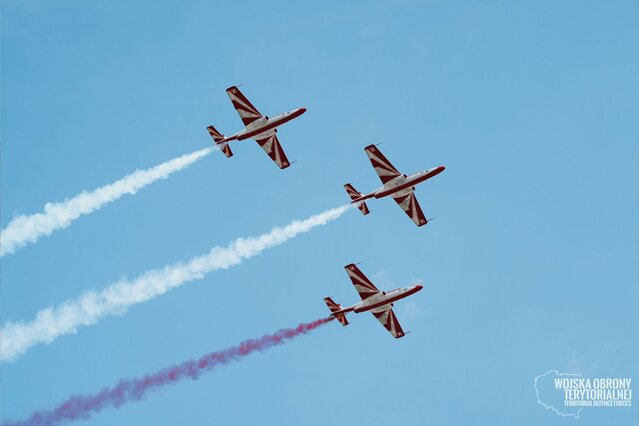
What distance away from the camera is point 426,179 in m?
107

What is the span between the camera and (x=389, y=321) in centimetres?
10850

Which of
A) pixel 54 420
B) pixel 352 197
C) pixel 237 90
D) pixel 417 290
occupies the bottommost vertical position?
pixel 54 420

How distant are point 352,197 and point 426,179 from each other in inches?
281

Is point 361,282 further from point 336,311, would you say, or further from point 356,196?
point 356,196

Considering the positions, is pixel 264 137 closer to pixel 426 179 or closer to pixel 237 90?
pixel 237 90

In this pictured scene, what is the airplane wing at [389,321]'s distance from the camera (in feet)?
354

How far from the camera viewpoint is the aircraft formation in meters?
105

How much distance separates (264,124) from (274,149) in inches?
128

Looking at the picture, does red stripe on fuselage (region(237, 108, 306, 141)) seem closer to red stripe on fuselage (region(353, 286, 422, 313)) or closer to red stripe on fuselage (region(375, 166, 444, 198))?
red stripe on fuselage (region(375, 166, 444, 198))

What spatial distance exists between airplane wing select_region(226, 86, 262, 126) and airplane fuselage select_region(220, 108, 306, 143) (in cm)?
45

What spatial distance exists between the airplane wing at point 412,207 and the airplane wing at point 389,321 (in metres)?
9.12

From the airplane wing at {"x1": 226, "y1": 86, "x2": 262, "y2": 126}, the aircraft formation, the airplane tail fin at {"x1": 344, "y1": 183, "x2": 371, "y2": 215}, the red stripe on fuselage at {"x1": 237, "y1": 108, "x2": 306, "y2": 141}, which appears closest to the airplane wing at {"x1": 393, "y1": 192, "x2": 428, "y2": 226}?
the aircraft formation

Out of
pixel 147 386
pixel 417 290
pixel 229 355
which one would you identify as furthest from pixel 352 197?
pixel 147 386

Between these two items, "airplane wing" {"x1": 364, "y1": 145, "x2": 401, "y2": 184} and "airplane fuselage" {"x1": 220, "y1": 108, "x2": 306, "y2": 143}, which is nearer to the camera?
"airplane fuselage" {"x1": 220, "y1": 108, "x2": 306, "y2": 143}
